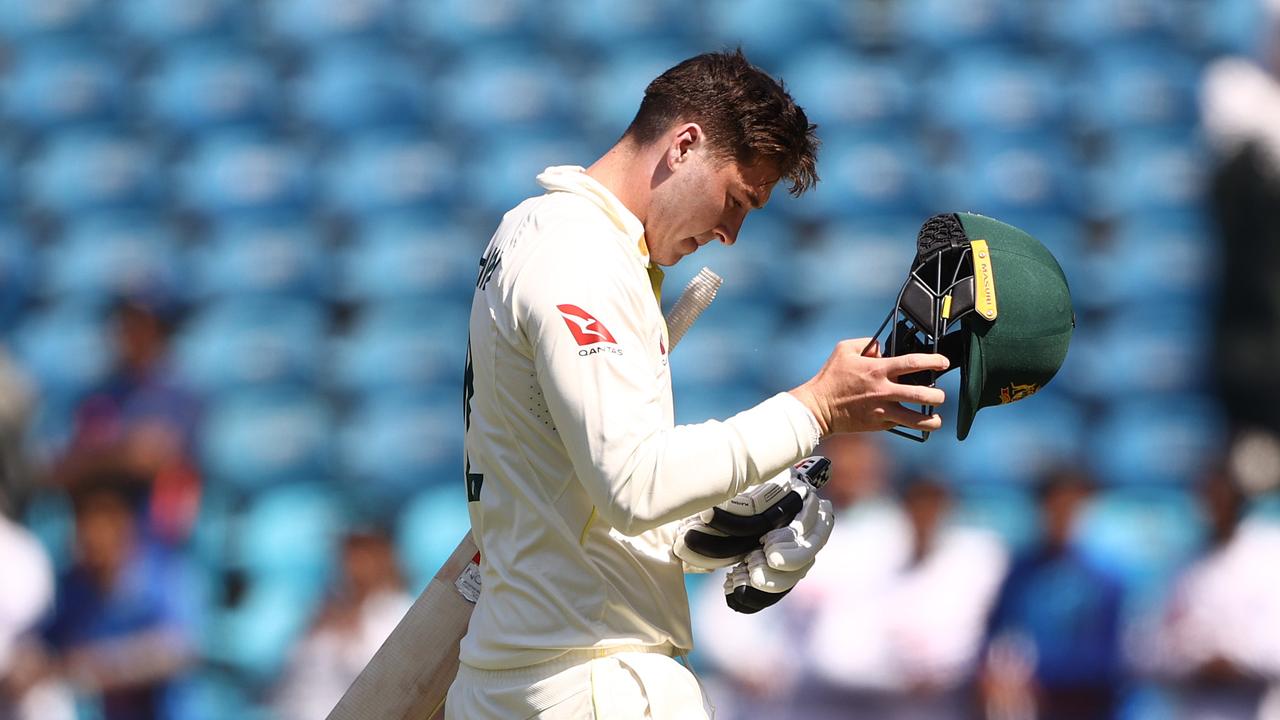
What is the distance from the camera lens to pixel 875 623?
5082mm

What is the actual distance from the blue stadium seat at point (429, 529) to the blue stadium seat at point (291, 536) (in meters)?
0.26

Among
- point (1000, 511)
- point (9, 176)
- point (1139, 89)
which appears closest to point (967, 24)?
point (1139, 89)

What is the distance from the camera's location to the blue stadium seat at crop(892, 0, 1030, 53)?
7.11 m

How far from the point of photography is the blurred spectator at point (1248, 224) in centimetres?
Answer: 578

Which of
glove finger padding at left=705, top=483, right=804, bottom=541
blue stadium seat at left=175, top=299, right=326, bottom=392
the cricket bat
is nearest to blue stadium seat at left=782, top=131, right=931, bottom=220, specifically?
blue stadium seat at left=175, top=299, right=326, bottom=392

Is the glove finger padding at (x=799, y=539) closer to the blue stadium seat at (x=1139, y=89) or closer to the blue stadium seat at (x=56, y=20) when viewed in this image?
the blue stadium seat at (x=1139, y=89)

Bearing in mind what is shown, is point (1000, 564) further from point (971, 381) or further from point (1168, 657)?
point (971, 381)

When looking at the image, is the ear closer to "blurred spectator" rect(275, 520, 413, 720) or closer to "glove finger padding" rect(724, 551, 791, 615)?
"glove finger padding" rect(724, 551, 791, 615)

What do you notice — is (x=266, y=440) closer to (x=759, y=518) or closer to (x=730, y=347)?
(x=730, y=347)

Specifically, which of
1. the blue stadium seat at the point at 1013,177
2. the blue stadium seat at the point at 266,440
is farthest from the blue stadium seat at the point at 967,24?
the blue stadium seat at the point at 266,440

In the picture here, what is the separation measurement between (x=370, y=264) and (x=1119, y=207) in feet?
11.3

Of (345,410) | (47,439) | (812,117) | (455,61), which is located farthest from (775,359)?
(47,439)

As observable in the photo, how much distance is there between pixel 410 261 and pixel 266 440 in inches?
45.0

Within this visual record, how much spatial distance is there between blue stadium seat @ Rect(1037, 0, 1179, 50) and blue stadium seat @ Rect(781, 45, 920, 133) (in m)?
0.72
